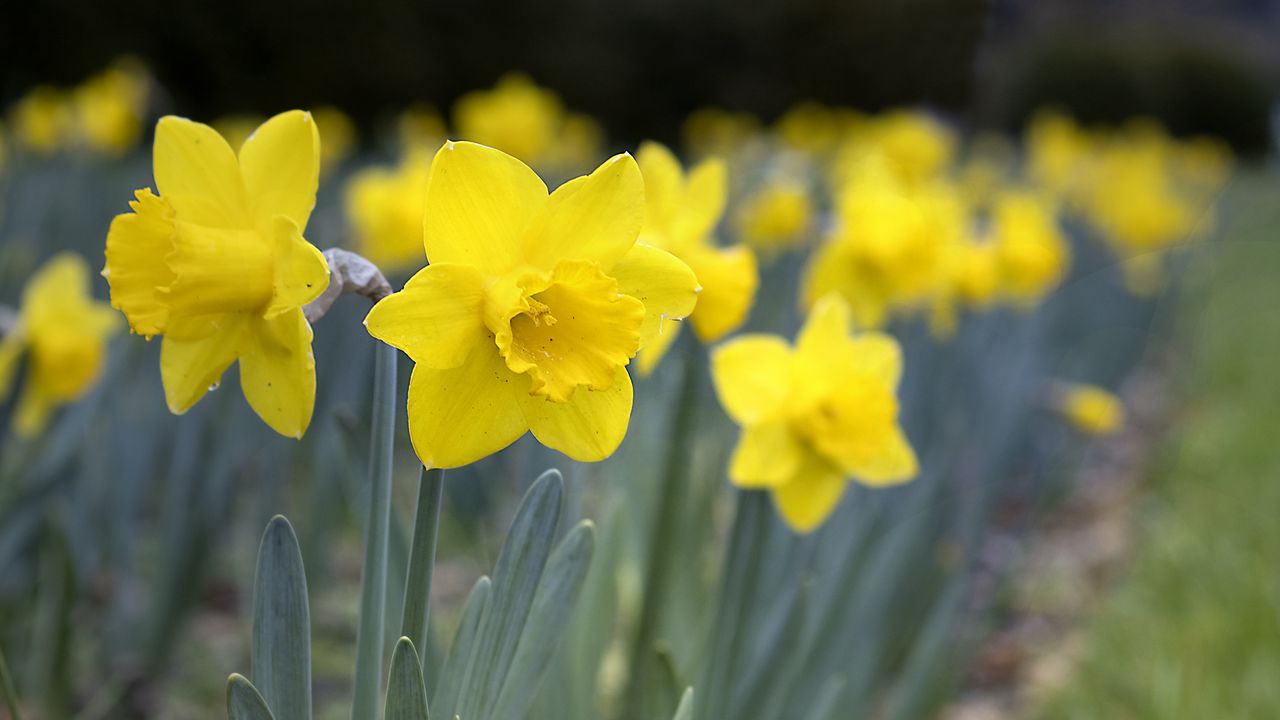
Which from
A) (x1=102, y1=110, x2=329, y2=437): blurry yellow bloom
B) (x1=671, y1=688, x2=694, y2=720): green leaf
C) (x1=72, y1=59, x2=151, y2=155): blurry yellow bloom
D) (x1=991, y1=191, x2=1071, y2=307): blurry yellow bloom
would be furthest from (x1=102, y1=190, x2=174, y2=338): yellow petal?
(x1=72, y1=59, x2=151, y2=155): blurry yellow bloom

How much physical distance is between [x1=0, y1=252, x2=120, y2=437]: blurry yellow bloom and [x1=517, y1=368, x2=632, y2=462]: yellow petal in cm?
93

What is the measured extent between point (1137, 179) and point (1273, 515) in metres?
1.89

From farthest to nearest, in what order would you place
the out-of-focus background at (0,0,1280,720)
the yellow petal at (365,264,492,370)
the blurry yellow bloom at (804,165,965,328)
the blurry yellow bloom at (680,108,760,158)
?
1. the blurry yellow bloom at (680,108,760,158)
2. the blurry yellow bloom at (804,165,965,328)
3. the out-of-focus background at (0,0,1280,720)
4. the yellow petal at (365,264,492,370)

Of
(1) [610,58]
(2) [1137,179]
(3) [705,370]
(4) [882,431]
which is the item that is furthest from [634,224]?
(1) [610,58]

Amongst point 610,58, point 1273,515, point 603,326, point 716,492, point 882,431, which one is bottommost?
point 1273,515

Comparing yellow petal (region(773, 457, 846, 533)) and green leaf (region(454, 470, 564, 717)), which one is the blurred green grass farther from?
green leaf (region(454, 470, 564, 717))

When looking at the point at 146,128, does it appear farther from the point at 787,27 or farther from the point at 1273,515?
the point at 787,27

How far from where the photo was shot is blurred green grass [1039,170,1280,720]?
5.95 ft

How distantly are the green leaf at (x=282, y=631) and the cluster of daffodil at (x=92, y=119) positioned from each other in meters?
3.27

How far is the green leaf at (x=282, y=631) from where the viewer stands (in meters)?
0.71

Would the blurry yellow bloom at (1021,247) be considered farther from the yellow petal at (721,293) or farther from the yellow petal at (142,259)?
the yellow petal at (142,259)

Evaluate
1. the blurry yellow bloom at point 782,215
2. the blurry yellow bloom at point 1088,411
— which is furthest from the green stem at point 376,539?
the blurry yellow bloom at point 1088,411

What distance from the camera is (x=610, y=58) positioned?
837cm

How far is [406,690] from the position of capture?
2.19 feet
